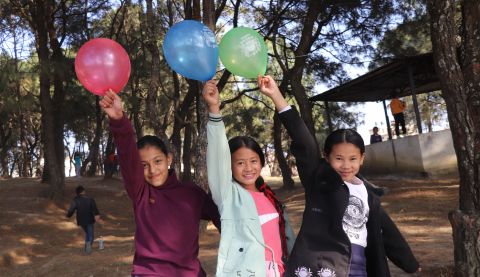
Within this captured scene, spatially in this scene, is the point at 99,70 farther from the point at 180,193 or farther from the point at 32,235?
the point at 32,235

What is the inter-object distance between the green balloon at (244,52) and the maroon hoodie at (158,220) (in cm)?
66

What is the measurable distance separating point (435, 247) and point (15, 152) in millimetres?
29415

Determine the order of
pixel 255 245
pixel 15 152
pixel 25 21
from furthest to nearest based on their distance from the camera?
pixel 15 152 → pixel 25 21 → pixel 255 245

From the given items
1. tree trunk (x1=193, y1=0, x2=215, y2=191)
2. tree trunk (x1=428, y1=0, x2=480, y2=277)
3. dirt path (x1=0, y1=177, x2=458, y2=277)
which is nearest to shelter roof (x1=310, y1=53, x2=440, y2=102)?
dirt path (x1=0, y1=177, x2=458, y2=277)

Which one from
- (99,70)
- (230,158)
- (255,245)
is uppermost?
(99,70)

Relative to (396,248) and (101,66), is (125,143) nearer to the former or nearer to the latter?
(101,66)

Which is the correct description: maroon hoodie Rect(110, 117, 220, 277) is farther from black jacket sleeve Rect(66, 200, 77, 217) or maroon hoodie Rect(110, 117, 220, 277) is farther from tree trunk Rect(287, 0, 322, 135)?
tree trunk Rect(287, 0, 322, 135)

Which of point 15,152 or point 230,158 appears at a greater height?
point 15,152

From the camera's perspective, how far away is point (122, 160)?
1.99 m

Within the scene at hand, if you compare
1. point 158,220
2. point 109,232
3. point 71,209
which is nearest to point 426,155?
point 109,232

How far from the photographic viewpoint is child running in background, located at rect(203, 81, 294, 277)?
1.87 m

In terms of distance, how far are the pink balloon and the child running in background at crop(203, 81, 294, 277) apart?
50 cm

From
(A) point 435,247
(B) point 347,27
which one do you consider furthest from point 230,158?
(B) point 347,27

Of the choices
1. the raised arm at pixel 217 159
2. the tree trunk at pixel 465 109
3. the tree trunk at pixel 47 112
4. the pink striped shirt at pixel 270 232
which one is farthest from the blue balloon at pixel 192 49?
the tree trunk at pixel 47 112
